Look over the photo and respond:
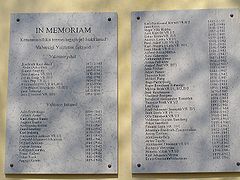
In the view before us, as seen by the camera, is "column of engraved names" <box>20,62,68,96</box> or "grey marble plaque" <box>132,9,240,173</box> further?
"column of engraved names" <box>20,62,68,96</box>

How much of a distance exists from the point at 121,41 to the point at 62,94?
18.4 inches

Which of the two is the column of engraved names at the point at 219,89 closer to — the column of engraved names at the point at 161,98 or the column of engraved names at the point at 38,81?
the column of engraved names at the point at 161,98

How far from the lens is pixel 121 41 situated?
3715 millimetres

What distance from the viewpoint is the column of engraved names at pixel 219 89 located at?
3.55m

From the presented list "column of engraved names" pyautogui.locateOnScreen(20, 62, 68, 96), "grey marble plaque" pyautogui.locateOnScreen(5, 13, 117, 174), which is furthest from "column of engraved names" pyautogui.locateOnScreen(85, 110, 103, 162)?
"column of engraved names" pyautogui.locateOnScreen(20, 62, 68, 96)

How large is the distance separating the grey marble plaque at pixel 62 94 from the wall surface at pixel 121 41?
0.04 m

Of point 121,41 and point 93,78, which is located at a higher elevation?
point 121,41

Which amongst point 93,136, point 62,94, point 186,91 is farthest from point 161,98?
point 62,94

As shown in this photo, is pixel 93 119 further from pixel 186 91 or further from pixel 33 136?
pixel 186 91

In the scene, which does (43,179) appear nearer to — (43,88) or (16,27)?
(43,88)

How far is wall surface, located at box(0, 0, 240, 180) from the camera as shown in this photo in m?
3.58

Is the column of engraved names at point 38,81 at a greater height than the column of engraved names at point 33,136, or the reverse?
the column of engraved names at point 38,81

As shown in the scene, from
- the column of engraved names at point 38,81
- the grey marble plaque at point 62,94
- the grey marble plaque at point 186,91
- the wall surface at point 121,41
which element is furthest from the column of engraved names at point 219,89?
the column of engraved names at point 38,81

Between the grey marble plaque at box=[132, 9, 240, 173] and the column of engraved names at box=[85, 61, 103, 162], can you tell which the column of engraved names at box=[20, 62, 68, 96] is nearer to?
the column of engraved names at box=[85, 61, 103, 162]
